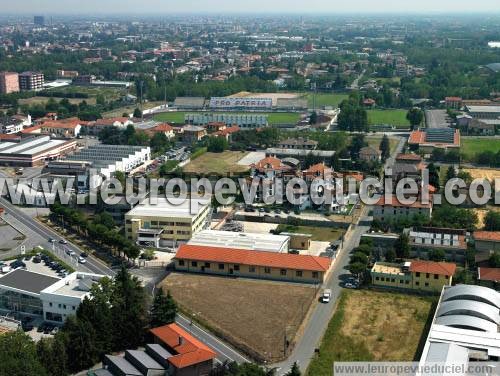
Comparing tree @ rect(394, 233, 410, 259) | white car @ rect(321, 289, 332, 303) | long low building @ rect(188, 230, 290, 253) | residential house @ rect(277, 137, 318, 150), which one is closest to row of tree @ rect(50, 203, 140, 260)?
long low building @ rect(188, 230, 290, 253)

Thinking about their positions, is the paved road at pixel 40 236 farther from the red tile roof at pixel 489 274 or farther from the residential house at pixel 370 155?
the residential house at pixel 370 155

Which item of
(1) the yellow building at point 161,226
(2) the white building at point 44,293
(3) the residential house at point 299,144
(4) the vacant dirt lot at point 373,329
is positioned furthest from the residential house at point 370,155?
(2) the white building at point 44,293

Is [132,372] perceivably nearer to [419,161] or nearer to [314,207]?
[314,207]

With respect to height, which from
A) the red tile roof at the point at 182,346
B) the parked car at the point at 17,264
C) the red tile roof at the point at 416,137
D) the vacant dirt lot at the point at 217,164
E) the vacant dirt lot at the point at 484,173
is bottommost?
the parked car at the point at 17,264

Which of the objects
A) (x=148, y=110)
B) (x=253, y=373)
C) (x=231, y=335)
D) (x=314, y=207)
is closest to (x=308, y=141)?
(x=314, y=207)

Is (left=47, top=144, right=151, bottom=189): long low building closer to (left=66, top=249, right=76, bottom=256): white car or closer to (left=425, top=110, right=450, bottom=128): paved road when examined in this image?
(left=66, top=249, right=76, bottom=256): white car

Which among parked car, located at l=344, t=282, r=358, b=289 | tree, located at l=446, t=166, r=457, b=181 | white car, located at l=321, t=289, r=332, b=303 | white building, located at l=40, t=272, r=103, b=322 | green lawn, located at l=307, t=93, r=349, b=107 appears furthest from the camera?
green lawn, located at l=307, t=93, r=349, b=107

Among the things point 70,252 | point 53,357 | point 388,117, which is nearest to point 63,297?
point 53,357
